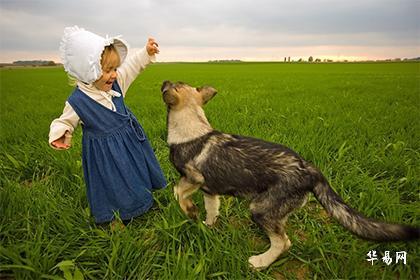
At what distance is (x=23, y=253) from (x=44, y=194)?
763 mm

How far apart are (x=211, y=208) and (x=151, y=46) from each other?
1.86m

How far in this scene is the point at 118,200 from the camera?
286 cm

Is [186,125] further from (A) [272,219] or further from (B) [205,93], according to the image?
(A) [272,219]

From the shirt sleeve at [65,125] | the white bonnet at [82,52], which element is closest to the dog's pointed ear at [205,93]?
the white bonnet at [82,52]

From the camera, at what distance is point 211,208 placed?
9.62 feet

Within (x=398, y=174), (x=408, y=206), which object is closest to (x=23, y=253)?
(x=408, y=206)

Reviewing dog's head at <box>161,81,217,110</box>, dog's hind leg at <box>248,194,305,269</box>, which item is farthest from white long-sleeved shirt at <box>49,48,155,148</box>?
dog's hind leg at <box>248,194,305,269</box>

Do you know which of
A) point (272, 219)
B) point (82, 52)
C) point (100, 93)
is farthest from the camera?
point (100, 93)

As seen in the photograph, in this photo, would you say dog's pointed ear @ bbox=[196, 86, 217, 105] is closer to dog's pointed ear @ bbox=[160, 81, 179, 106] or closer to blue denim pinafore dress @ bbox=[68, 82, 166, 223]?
dog's pointed ear @ bbox=[160, 81, 179, 106]

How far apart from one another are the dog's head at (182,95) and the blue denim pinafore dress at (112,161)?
680 millimetres

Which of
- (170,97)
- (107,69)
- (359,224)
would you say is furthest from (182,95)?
(359,224)

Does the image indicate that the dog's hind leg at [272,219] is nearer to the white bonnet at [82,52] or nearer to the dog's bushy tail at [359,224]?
the dog's bushy tail at [359,224]

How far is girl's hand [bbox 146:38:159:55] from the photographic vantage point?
3016 millimetres

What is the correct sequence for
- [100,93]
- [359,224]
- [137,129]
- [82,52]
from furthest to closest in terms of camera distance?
[137,129]
[100,93]
[82,52]
[359,224]
